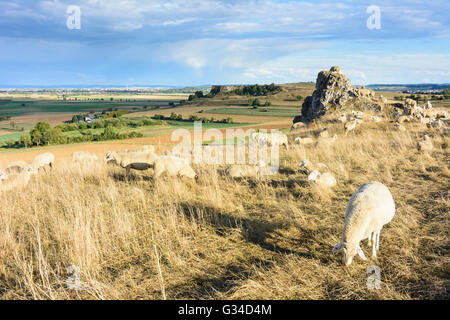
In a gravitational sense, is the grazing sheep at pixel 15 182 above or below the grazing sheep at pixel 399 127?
below

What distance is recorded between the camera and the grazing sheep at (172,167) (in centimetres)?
991

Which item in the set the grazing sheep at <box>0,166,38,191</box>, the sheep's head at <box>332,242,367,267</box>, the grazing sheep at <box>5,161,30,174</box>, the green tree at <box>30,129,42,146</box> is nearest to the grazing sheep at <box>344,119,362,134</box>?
the sheep's head at <box>332,242,367,267</box>

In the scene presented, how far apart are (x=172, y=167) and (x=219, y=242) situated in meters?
4.92

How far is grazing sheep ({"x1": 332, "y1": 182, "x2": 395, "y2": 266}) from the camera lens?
4.55 meters

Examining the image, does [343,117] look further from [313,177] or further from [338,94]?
[313,177]

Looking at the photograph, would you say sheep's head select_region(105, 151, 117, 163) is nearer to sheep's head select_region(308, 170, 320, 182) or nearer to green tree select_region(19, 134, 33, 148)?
sheep's head select_region(308, 170, 320, 182)

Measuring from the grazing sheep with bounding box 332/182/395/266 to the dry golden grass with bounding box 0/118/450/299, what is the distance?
0.28 meters

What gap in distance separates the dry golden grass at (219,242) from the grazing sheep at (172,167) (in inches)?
26.2

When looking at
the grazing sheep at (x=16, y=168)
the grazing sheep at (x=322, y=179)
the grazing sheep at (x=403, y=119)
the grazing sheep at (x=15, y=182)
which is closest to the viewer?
the grazing sheep at (x=322, y=179)

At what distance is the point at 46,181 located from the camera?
400 inches

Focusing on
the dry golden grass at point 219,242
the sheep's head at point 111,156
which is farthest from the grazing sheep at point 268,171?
the sheep's head at point 111,156

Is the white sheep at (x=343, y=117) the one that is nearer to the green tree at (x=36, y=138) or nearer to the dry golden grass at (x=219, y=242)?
the dry golden grass at (x=219, y=242)

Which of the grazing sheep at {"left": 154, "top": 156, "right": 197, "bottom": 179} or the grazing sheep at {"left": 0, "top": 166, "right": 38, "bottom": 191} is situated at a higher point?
the grazing sheep at {"left": 154, "top": 156, "right": 197, "bottom": 179}
